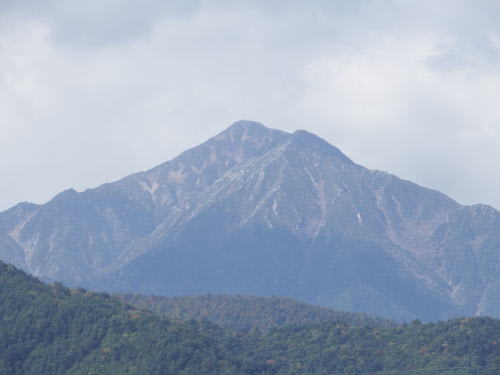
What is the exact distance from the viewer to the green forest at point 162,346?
15625 cm

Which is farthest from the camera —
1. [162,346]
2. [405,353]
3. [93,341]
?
[405,353]

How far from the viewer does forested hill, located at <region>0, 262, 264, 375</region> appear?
508 feet

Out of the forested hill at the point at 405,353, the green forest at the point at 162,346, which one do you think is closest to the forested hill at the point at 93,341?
the green forest at the point at 162,346

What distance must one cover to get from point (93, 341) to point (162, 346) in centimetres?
970

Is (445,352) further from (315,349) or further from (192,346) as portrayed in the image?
(192,346)

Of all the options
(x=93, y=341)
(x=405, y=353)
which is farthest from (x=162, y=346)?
(x=405, y=353)

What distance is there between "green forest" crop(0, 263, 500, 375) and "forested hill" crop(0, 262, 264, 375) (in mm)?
131

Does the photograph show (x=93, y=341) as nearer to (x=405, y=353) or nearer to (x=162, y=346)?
(x=162, y=346)

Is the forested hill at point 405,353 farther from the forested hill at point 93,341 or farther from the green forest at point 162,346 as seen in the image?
the forested hill at point 93,341

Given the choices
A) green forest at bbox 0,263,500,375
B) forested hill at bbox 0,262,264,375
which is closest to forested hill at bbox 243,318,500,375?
green forest at bbox 0,263,500,375

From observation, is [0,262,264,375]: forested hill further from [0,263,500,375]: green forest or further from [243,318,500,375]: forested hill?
[243,318,500,375]: forested hill

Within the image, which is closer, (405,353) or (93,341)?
(93,341)

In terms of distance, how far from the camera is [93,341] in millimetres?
160250

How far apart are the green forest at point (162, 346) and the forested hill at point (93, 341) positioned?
131mm
